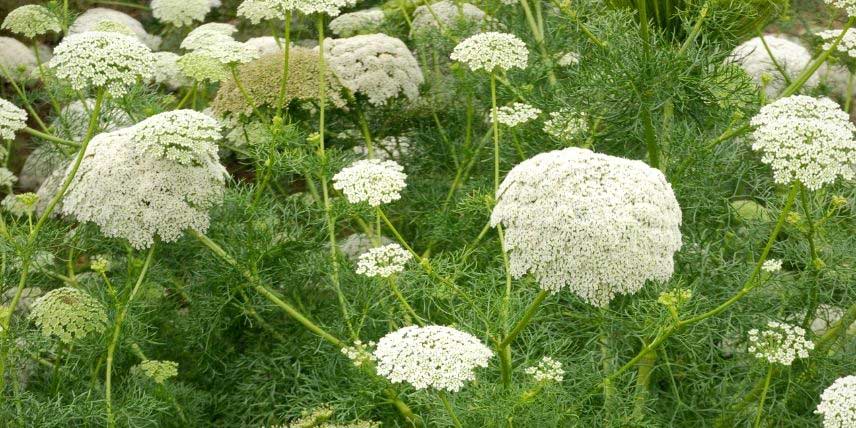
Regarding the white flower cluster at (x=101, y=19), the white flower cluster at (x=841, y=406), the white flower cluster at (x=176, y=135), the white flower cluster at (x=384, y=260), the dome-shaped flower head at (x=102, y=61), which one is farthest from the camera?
the white flower cluster at (x=101, y=19)

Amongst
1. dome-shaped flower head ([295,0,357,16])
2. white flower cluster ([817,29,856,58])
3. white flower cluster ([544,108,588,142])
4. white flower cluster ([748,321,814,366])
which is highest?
dome-shaped flower head ([295,0,357,16])

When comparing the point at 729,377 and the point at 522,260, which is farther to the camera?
the point at 729,377

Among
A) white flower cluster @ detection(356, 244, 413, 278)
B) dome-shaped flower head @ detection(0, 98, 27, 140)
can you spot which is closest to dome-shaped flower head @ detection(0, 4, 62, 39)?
dome-shaped flower head @ detection(0, 98, 27, 140)

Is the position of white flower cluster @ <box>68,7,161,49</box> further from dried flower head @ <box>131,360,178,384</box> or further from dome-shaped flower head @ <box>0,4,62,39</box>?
dried flower head @ <box>131,360,178,384</box>

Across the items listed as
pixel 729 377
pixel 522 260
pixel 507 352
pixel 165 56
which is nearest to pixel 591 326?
pixel 729 377

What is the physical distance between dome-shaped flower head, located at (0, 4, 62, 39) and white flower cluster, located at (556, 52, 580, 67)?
332 cm

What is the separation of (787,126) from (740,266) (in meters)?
1.39

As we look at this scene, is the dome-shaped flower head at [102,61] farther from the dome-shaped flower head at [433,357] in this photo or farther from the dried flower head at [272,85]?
the dome-shaped flower head at [433,357]

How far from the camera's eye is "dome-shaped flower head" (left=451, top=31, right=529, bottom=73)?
506cm

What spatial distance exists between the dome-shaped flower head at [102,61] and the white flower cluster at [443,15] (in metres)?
2.91

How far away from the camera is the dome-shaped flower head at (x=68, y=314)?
4684 mm

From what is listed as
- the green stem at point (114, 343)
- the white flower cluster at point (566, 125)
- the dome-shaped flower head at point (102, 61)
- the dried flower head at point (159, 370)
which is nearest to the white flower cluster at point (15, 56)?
the dome-shaped flower head at point (102, 61)

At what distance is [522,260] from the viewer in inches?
153

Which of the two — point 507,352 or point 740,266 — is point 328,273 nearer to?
point 507,352
